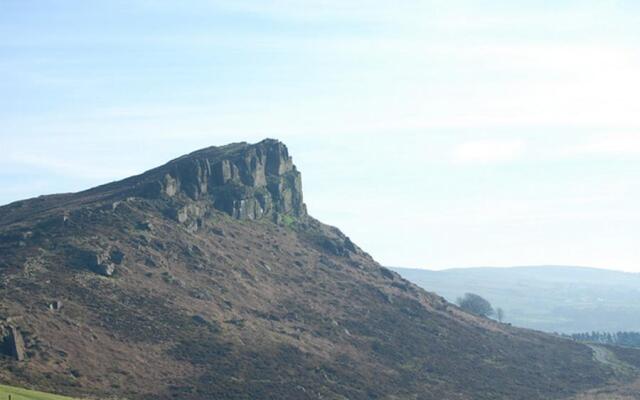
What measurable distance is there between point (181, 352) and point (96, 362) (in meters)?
16.6

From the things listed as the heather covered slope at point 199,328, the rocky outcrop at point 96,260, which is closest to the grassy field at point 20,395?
the heather covered slope at point 199,328

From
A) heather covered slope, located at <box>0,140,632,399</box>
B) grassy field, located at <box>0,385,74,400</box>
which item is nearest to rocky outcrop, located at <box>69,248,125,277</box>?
heather covered slope, located at <box>0,140,632,399</box>

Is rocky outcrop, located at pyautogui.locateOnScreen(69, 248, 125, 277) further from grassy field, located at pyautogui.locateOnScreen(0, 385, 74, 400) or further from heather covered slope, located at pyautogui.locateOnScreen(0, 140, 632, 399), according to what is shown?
grassy field, located at pyautogui.locateOnScreen(0, 385, 74, 400)

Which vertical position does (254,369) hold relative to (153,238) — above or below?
below

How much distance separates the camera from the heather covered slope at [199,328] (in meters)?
133

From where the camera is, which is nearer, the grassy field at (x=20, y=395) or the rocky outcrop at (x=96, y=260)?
the grassy field at (x=20, y=395)

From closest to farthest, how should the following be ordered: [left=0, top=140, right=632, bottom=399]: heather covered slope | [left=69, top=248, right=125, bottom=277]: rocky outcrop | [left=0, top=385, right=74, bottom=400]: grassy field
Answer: [left=0, top=385, right=74, bottom=400]: grassy field → [left=0, top=140, right=632, bottom=399]: heather covered slope → [left=69, top=248, right=125, bottom=277]: rocky outcrop

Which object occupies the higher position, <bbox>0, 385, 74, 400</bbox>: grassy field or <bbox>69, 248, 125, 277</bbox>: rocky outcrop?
<bbox>69, 248, 125, 277</bbox>: rocky outcrop

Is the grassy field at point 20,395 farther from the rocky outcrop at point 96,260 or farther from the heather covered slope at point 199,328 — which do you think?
the rocky outcrop at point 96,260

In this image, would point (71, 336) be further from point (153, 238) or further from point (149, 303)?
point (153, 238)

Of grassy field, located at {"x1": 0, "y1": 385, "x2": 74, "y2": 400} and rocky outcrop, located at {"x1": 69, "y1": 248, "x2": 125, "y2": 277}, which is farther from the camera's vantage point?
rocky outcrop, located at {"x1": 69, "y1": 248, "x2": 125, "y2": 277}

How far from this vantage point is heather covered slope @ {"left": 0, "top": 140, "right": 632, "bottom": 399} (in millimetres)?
133125

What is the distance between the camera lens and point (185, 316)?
157m

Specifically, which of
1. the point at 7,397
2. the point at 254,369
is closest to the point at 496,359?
the point at 254,369
